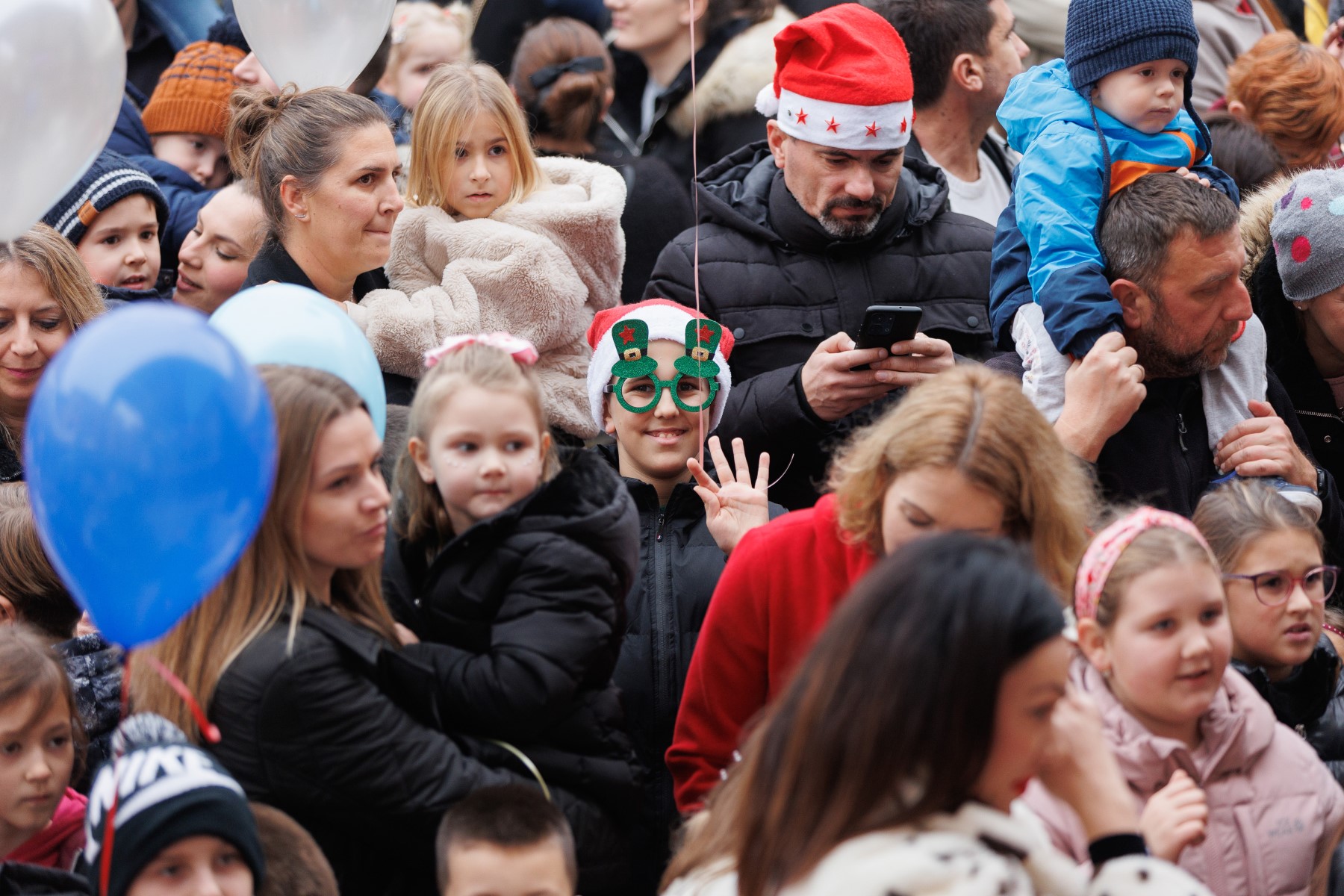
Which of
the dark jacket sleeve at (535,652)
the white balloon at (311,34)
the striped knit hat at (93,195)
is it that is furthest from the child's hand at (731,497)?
the striped knit hat at (93,195)

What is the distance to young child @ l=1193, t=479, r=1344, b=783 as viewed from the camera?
11.0ft

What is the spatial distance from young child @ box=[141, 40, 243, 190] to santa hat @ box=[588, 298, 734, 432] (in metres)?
2.11

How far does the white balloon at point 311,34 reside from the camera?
4.26 meters

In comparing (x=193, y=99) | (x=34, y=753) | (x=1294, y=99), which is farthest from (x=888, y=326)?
(x=193, y=99)

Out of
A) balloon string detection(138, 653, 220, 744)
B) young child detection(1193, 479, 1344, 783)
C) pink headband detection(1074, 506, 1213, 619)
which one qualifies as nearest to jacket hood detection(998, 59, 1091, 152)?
young child detection(1193, 479, 1344, 783)

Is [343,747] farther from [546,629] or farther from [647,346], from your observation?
[647,346]

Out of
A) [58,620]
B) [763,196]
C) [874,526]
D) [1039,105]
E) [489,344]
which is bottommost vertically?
[58,620]

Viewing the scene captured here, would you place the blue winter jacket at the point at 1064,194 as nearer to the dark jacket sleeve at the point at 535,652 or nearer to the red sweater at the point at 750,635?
the red sweater at the point at 750,635

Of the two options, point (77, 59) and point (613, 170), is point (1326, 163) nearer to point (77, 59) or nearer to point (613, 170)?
point (613, 170)

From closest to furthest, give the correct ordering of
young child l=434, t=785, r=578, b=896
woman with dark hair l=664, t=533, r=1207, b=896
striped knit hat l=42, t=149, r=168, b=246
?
woman with dark hair l=664, t=533, r=1207, b=896, young child l=434, t=785, r=578, b=896, striped knit hat l=42, t=149, r=168, b=246

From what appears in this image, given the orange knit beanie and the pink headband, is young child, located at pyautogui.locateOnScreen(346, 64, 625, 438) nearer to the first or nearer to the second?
the orange knit beanie

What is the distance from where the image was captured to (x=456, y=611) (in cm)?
296

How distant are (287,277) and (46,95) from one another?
95 centimetres

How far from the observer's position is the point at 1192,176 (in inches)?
155
